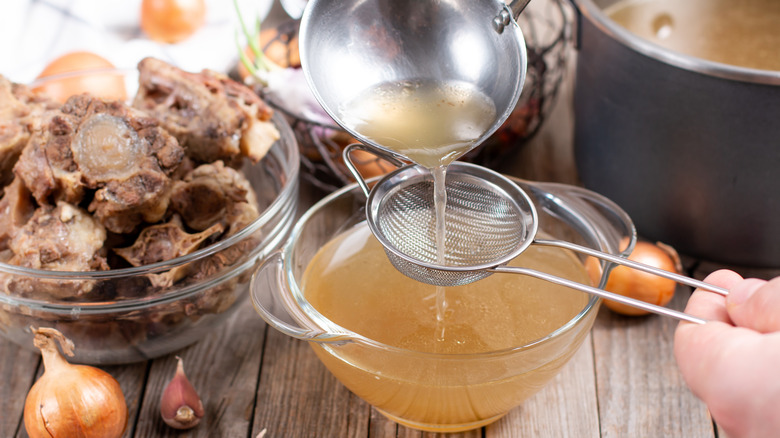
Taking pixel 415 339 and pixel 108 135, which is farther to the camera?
pixel 108 135

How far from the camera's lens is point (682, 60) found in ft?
5.21

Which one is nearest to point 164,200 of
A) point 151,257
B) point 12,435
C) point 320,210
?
point 151,257

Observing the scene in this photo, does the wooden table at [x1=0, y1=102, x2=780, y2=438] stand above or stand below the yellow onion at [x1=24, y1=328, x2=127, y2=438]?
below

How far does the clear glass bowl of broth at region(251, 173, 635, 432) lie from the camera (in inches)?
49.5

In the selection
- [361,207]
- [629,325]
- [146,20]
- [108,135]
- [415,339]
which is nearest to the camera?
[415,339]

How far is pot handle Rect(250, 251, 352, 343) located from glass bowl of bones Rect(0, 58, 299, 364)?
15 cm

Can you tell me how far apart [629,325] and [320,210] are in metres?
0.78

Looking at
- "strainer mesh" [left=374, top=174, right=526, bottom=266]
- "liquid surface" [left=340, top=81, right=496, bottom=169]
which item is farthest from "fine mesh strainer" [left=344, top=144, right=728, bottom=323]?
"liquid surface" [left=340, top=81, right=496, bottom=169]

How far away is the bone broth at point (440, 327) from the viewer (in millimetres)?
1265

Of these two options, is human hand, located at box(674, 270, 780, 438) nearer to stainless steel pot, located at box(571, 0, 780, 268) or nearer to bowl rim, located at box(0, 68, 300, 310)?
stainless steel pot, located at box(571, 0, 780, 268)

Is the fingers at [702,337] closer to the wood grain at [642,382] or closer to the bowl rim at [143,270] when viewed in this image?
the wood grain at [642,382]

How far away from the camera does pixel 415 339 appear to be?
136 cm

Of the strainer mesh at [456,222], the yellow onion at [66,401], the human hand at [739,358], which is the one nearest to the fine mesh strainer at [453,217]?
the strainer mesh at [456,222]

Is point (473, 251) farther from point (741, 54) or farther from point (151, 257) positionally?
point (741, 54)
